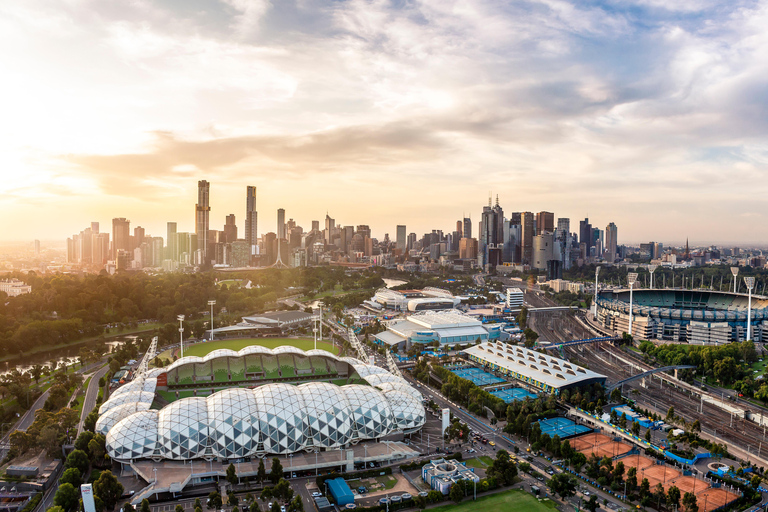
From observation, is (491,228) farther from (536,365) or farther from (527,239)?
(536,365)

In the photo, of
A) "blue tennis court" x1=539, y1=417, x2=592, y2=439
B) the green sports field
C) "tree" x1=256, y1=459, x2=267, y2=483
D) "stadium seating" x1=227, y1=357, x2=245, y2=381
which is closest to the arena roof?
"blue tennis court" x1=539, y1=417, x2=592, y2=439

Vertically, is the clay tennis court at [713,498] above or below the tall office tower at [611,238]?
below

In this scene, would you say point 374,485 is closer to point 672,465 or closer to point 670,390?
point 672,465

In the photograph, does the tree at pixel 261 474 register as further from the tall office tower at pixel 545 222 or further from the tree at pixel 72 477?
the tall office tower at pixel 545 222

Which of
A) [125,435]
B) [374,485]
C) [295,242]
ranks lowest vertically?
[374,485]

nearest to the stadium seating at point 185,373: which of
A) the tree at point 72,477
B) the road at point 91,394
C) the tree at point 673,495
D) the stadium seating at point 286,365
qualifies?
the road at point 91,394

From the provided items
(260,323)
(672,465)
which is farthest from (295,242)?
(672,465)

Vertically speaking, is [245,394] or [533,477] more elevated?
[245,394]
